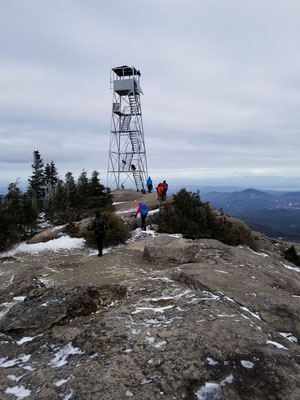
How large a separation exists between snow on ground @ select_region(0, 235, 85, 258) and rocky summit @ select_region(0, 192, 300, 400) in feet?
17.4

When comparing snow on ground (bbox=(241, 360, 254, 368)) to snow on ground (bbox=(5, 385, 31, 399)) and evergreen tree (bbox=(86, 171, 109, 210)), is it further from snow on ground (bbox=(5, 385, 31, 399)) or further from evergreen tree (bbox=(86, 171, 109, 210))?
evergreen tree (bbox=(86, 171, 109, 210))

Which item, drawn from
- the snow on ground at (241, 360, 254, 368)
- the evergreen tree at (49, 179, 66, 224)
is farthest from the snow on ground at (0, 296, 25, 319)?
the evergreen tree at (49, 179, 66, 224)

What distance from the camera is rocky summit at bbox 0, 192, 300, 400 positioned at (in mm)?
4402

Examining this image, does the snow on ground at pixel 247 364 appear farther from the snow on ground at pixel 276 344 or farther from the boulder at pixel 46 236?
the boulder at pixel 46 236

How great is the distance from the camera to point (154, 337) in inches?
227

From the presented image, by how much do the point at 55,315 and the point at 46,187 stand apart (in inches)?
1730

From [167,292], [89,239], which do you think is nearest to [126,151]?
[89,239]

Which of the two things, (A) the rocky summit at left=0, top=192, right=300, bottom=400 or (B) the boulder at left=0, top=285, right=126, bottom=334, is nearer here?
(A) the rocky summit at left=0, top=192, right=300, bottom=400

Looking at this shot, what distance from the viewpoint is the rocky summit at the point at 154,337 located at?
4402mm

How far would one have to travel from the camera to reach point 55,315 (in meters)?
7.02

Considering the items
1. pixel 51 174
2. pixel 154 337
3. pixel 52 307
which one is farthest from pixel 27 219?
pixel 51 174

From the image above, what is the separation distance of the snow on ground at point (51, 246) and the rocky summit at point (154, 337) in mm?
5288

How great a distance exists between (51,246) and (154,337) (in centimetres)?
1221

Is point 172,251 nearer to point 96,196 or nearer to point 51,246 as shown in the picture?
point 51,246
